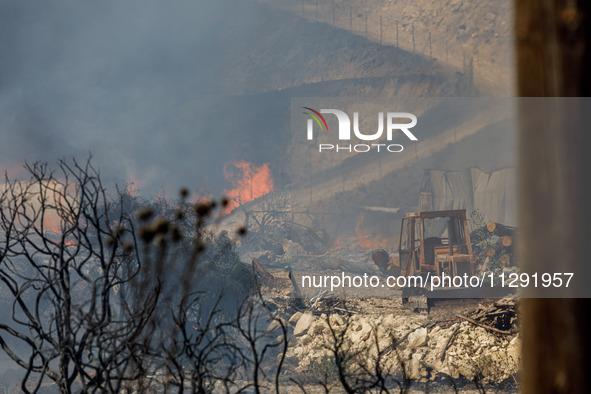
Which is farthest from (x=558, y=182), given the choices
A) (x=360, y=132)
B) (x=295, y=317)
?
(x=360, y=132)

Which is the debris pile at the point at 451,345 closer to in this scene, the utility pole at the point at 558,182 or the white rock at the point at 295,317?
the white rock at the point at 295,317

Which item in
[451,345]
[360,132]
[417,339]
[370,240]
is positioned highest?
[360,132]

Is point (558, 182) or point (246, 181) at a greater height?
point (246, 181)

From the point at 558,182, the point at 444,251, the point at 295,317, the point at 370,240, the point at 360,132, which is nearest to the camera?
the point at 558,182

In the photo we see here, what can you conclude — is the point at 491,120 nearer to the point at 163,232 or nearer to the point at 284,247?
the point at 284,247

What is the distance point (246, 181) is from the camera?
59.3ft

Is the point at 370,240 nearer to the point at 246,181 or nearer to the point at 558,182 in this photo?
the point at 246,181

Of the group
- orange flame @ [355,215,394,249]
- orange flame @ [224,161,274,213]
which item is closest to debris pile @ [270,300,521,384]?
orange flame @ [355,215,394,249]

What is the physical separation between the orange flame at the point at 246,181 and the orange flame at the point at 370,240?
163 inches

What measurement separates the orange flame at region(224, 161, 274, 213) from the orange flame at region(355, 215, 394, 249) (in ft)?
13.6

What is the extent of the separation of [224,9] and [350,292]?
42.3ft

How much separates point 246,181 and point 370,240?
5.31m

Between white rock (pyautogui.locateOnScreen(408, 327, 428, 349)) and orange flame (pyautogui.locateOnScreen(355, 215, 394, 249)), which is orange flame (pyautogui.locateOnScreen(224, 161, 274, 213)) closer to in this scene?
orange flame (pyautogui.locateOnScreen(355, 215, 394, 249))

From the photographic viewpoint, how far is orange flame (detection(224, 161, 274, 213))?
17.5 metres
